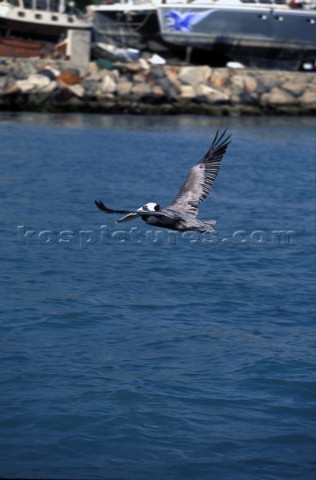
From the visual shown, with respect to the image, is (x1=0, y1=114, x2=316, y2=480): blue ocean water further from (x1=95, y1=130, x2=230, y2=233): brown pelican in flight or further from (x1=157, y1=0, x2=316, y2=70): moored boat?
(x1=157, y1=0, x2=316, y2=70): moored boat

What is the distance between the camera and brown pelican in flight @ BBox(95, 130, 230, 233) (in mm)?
11880

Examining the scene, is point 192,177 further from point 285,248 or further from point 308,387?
point 285,248

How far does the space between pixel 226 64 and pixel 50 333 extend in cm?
3931

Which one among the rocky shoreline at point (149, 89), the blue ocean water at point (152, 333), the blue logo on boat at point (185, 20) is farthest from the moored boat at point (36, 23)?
the blue ocean water at point (152, 333)

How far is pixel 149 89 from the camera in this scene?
44219 millimetres

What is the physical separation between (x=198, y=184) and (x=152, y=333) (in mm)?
2084

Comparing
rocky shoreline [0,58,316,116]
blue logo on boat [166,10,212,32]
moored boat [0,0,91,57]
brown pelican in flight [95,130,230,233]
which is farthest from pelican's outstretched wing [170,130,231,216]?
blue logo on boat [166,10,212,32]

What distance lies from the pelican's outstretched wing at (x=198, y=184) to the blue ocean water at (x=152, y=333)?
1.83m

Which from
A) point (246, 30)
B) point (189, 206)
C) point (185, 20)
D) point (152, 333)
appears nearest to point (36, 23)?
point (185, 20)

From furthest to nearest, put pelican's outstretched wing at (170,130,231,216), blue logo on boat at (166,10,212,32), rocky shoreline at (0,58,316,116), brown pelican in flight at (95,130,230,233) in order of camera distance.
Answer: blue logo on boat at (166,10,212,32) < rocky shoreline at (0,58,316,116) < pelican's outstretched wing at (170,130,231,216) < brown pelican in flight at (95,130,230,233)

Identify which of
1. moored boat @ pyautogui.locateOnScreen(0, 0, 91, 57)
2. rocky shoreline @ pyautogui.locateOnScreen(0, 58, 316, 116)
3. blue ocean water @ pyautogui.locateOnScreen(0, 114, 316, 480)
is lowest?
blue ocean water @ pyautogui.locateOnScreen(0, 114, 316, 480)

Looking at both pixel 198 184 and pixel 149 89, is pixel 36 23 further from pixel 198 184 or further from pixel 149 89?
pixel 198 184

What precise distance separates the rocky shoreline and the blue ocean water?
1382 cm

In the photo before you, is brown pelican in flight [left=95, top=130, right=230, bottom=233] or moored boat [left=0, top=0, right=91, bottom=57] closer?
brown pelican in flight [left=95, top=130, right=230, bottom=233]
